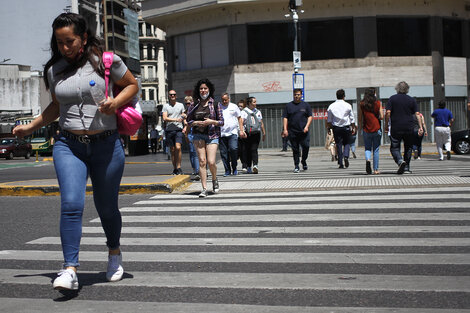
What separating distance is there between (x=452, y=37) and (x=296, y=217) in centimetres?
3101

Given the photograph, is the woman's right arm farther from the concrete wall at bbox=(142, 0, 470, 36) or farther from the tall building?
the tall building

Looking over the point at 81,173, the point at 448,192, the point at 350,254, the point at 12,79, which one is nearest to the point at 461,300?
the point at 350,254

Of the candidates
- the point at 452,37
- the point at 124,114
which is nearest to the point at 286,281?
the point at 124,114

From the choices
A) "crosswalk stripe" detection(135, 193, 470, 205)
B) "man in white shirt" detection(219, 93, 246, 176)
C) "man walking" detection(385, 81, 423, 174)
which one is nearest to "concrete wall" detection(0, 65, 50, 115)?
"man in white shirt" detection(219, 93, 246, 176)

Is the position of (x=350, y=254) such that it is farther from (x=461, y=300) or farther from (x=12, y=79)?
(x=12, y=79)

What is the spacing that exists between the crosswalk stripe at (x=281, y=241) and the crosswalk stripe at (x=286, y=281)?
1310 millimetres

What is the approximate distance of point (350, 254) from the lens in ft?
18.9

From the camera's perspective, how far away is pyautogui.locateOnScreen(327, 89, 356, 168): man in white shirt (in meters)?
16.4

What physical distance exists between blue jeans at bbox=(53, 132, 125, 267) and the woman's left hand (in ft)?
0.71

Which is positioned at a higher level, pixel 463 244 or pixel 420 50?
pixel 420 50

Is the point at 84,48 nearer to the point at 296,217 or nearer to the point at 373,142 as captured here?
the point at 296,217

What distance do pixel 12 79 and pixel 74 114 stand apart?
237ft

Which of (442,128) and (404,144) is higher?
(442,128)

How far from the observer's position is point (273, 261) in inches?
219
